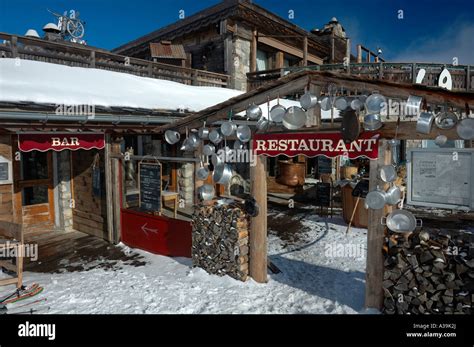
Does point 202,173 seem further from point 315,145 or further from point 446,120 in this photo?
point 446,120

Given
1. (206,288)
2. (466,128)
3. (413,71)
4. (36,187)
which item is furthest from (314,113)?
(413,71)

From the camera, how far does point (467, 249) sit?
4516 millimetres

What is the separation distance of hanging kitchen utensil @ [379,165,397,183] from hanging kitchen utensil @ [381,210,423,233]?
474 millimetres

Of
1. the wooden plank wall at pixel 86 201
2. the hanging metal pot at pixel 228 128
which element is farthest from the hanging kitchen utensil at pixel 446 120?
the wooden plank wall at pixel 86 201

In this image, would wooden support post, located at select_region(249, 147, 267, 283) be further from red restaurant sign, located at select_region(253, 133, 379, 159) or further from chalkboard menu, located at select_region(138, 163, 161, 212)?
chalkboard menu, located at select_region(138, 163, 161, 212)

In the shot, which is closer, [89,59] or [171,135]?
[171,135]

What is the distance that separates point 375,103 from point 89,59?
9.56m

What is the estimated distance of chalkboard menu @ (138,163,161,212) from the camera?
805 cm

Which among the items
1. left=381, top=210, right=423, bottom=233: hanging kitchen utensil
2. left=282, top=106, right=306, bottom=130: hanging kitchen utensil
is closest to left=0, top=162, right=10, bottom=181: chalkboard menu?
left=282, top=106, right=306, bottom=130: hanging kitchen utensil

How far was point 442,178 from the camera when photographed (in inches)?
307

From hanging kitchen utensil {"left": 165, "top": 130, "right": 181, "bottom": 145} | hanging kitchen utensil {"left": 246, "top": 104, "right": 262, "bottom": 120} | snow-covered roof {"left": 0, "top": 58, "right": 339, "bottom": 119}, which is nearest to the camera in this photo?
hanging kitchen utensil {"left": 246, "top": 104, "right": 262, "bottom": 120}

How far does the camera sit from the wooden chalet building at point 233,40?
13.9m

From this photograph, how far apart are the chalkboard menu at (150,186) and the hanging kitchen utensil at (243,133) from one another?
262 centimetres

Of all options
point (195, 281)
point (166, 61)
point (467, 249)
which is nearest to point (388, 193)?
point (467, 249)
